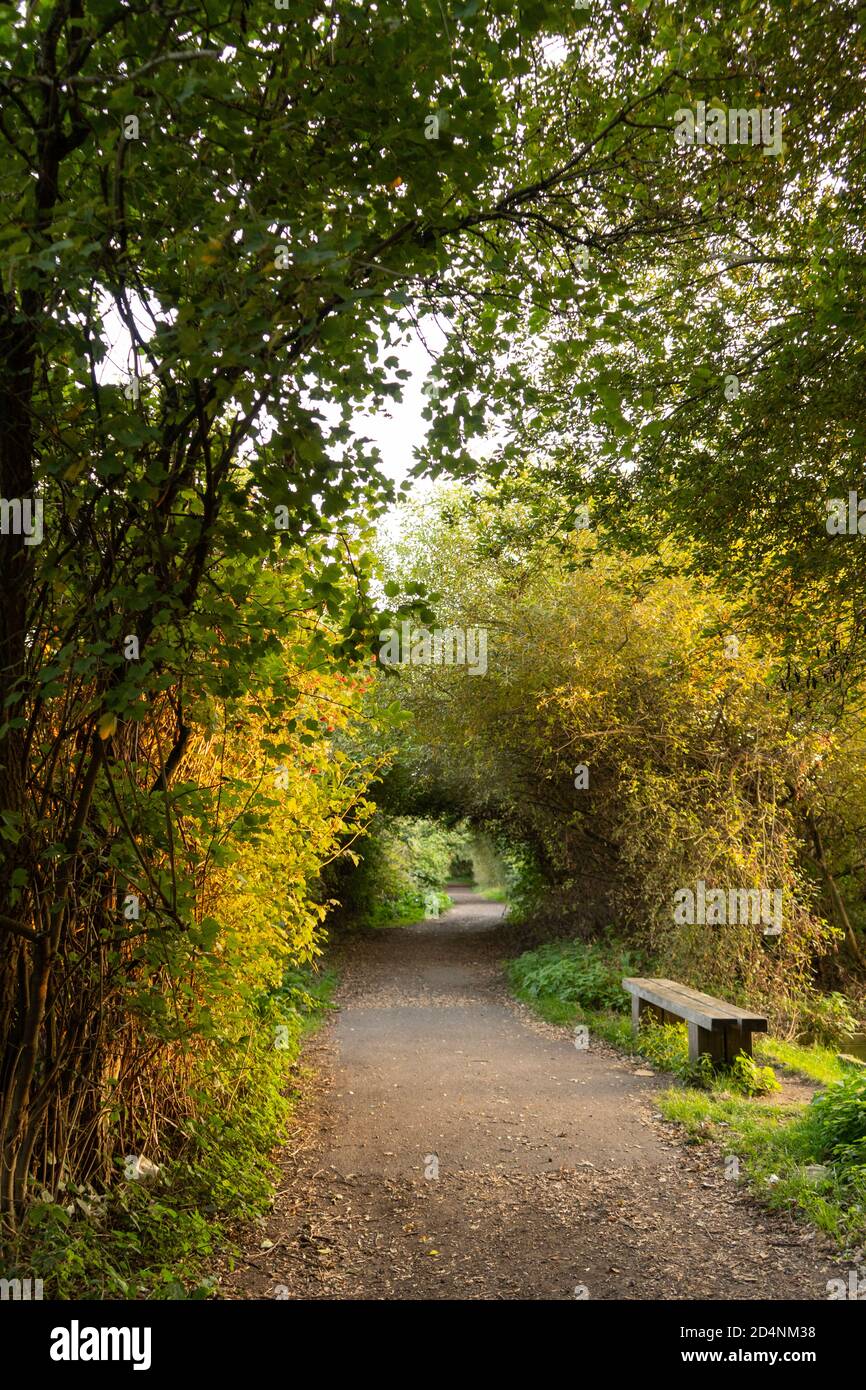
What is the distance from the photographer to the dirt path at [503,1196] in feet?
13.3

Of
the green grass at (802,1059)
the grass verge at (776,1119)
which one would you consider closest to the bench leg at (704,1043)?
the grass verge at (776,1119)

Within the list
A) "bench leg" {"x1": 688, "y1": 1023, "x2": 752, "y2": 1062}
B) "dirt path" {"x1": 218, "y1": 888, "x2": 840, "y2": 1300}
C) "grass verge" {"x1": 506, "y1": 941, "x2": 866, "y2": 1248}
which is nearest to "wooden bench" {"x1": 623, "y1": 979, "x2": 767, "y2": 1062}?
"bench leg" {"x1": 688, "y1": 1023, "x2": 752, "y2": 1062}

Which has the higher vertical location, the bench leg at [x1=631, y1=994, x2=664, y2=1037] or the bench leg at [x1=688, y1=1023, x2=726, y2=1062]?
the bench leg at [x1=688, y1=1023, x2=726, y2=1062]

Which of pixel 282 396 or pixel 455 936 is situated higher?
pixel 282 396

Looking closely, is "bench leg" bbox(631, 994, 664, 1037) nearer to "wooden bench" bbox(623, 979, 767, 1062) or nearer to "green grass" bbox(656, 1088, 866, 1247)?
"wooden bench" bbox(623, 979, 767, 1062)

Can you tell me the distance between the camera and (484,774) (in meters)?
14.1

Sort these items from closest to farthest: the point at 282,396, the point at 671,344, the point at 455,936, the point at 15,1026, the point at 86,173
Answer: the point at 282,396 → the point at 86,173 → the point at 15,1026 → the point at 671,344 → the point at 455,936

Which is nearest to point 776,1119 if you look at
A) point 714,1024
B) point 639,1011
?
point 714,1024

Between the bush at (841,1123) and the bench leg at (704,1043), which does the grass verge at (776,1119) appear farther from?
the bench leg at (704,1043)

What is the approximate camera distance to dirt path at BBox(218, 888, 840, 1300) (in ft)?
13.3

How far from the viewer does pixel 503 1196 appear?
505 centimetres
